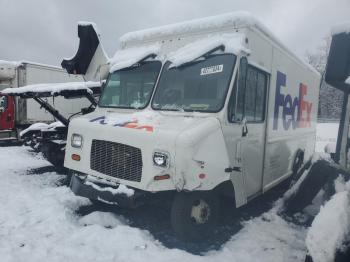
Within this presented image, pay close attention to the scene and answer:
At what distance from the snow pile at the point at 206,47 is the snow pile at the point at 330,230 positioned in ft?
8.30

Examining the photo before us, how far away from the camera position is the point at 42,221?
521 centimetres

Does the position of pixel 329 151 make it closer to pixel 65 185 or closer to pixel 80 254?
pixel 80 254

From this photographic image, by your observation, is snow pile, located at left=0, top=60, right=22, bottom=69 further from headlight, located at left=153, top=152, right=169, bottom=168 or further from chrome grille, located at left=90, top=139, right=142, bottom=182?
headlight, located at left=153, top=152, right=169, bottom=168

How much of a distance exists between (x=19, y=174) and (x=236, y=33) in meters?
6.66

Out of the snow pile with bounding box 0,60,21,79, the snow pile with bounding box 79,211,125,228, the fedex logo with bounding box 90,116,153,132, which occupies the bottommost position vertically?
the snow pile with bounding box 79,211,125,228

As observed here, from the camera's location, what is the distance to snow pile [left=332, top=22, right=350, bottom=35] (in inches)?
126

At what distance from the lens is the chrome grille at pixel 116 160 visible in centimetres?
433

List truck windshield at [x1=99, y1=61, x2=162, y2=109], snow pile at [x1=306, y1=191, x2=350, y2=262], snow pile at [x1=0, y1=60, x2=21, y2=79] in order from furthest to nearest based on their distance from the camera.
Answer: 1. snow pile at [x1=0, y1=60, x2=21, y2=79]
2. truck windshield at [x1=99, y1=61, x2=162, y2=109]
3. snow pile at [x1=306, y1=191, x2=350, y2=262]

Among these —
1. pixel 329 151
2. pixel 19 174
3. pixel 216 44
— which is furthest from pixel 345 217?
pixel 19 174

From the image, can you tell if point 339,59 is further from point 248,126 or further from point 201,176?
point 248,126

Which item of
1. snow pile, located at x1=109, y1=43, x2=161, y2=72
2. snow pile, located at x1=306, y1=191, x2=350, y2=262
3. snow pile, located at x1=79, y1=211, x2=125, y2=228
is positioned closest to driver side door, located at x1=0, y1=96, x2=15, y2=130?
snow pile, located at x1=109, y1=43, x2=161, y2=72

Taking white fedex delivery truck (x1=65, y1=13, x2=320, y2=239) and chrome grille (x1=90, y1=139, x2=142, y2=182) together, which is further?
chrome grille (x1=90, y1=139, x2=142, y2=182)

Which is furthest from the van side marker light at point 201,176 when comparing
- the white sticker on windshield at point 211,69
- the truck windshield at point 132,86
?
the truck windshield at point 132,86

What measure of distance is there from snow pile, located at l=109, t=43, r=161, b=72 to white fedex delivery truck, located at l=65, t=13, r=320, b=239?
2 cm
